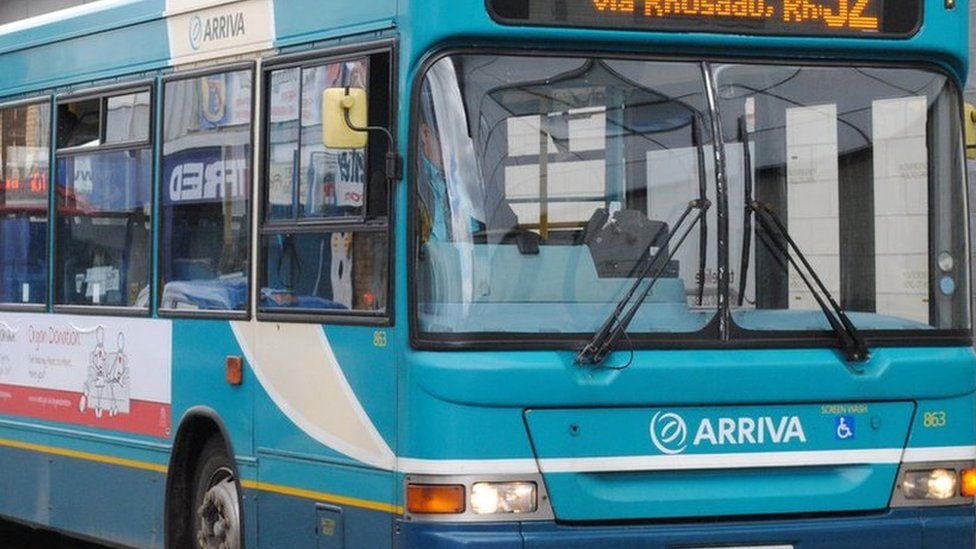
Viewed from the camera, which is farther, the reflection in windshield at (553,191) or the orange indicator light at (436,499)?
the reflection in windshield at (553,191)

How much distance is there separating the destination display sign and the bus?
0.04ft

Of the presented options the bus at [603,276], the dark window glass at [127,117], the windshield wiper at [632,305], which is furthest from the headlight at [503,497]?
the dark window glass at [127,117]

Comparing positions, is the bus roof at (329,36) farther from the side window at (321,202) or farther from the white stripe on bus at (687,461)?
the white stripe on bus at (687,461)

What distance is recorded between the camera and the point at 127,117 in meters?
10.7

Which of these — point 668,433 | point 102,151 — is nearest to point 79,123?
point 102,151

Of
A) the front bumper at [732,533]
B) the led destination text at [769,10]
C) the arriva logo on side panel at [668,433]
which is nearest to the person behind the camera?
the front bumper at [732,533]

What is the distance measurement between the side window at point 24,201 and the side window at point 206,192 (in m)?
1.67

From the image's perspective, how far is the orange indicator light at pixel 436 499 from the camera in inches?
311

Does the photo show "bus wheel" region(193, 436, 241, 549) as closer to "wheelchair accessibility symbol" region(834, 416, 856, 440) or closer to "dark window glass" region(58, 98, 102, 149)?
"dark window glass" region(58, 98, 102, 149)

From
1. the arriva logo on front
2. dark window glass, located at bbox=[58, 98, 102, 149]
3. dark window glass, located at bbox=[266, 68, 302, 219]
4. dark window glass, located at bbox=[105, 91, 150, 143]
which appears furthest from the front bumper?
dark window glass, located at bbox=[58, 98, 102, 149]

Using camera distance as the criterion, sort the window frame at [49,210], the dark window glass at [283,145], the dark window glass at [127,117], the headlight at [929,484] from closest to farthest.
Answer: the headlight at [929,484] → the dark window glass at [283,145] → the dark window glass at [127,117] → the window frame at [49,210]

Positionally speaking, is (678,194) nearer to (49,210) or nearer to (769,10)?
(769,10)

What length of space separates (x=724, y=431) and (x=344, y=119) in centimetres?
191

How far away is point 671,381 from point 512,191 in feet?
3.12
